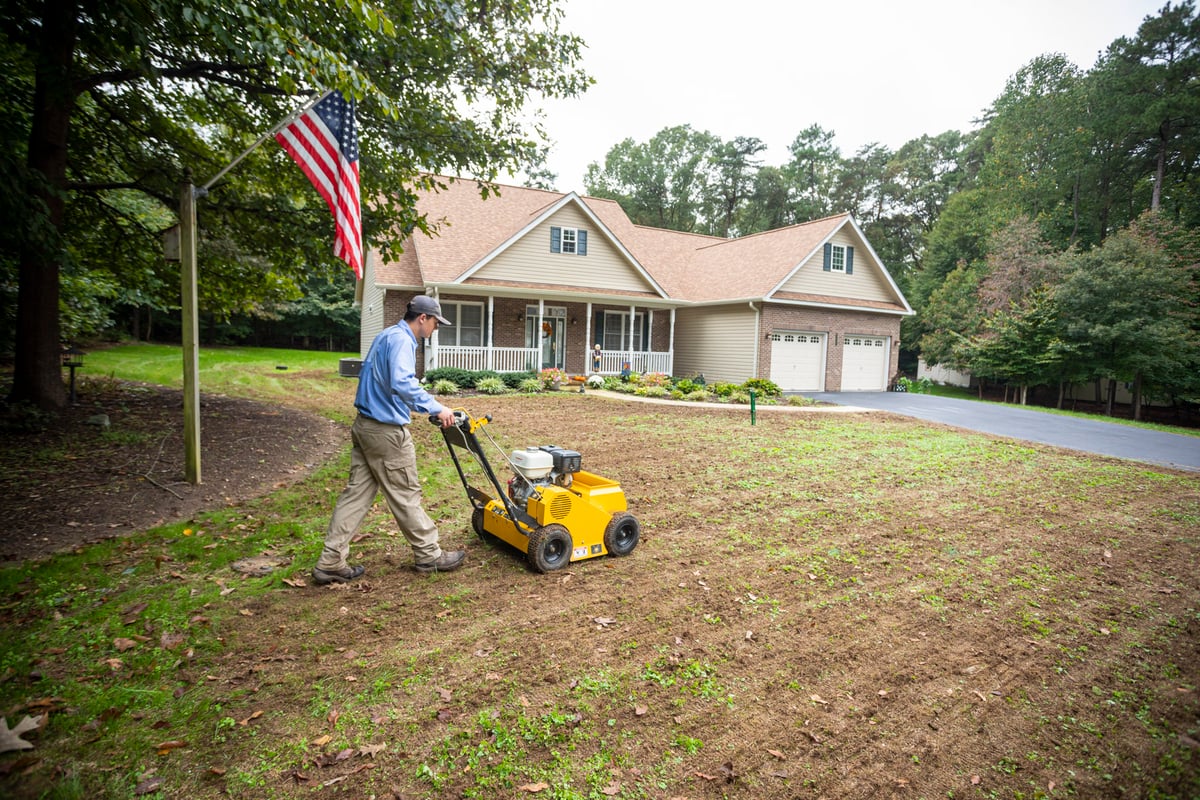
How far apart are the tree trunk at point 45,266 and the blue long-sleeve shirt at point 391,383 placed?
5.68m

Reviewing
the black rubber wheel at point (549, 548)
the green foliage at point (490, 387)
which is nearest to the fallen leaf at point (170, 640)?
the black rubber wheel at point (549, 548)

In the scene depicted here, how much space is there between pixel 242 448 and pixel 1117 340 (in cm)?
2631

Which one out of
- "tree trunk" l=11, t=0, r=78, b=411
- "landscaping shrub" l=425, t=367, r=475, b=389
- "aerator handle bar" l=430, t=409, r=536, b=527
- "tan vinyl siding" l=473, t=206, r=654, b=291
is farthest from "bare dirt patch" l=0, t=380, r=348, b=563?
"tan vinyl siding" l=473, t=206, r=654, b=291

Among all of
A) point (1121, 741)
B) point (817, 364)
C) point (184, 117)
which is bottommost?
point (1121, 741)

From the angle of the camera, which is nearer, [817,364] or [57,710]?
[57,710]

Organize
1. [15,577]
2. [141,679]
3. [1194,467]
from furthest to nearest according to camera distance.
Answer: [1194,467]
[15,577]
[141,679]

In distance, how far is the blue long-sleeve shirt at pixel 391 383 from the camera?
13.1 ft

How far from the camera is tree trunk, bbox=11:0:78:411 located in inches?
276

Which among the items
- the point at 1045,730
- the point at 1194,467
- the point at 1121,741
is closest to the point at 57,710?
the point at 1045,730

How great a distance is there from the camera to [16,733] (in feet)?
8.14

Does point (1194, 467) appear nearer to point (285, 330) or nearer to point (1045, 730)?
point (1045, 730)

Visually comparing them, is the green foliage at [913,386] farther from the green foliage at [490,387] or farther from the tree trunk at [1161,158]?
the green foliage at [490,387]

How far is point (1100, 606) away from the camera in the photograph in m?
4.21

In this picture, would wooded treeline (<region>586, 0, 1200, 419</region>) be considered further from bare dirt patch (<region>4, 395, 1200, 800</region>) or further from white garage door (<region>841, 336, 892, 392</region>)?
bare dirt patch (<region>4, 395, 1200, 800</region>)
